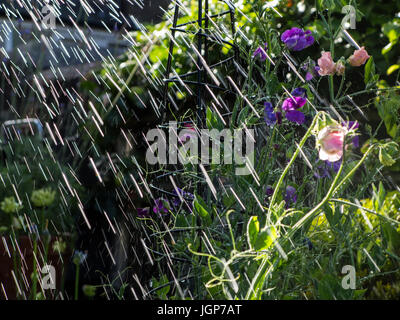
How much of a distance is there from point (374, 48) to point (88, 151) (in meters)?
1.48

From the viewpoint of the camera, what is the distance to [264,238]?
670mm

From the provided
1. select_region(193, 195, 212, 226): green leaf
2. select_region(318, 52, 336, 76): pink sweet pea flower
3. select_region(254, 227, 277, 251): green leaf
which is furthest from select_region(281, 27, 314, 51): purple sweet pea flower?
select_region(254, 227, 277, 251): green leaf

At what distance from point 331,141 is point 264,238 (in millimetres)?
159

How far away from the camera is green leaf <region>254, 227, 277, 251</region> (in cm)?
66

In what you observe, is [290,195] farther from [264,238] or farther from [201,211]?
[264,238]

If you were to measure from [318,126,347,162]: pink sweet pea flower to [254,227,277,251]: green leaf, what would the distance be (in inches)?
4.9

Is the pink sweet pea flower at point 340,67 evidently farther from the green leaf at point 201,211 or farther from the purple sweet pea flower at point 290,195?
the green leaf at point 201,211

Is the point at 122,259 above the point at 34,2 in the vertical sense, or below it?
below

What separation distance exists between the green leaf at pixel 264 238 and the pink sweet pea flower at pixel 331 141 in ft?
0.41

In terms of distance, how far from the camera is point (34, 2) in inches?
99.7

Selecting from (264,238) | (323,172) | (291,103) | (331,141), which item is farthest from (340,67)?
(264,238)
